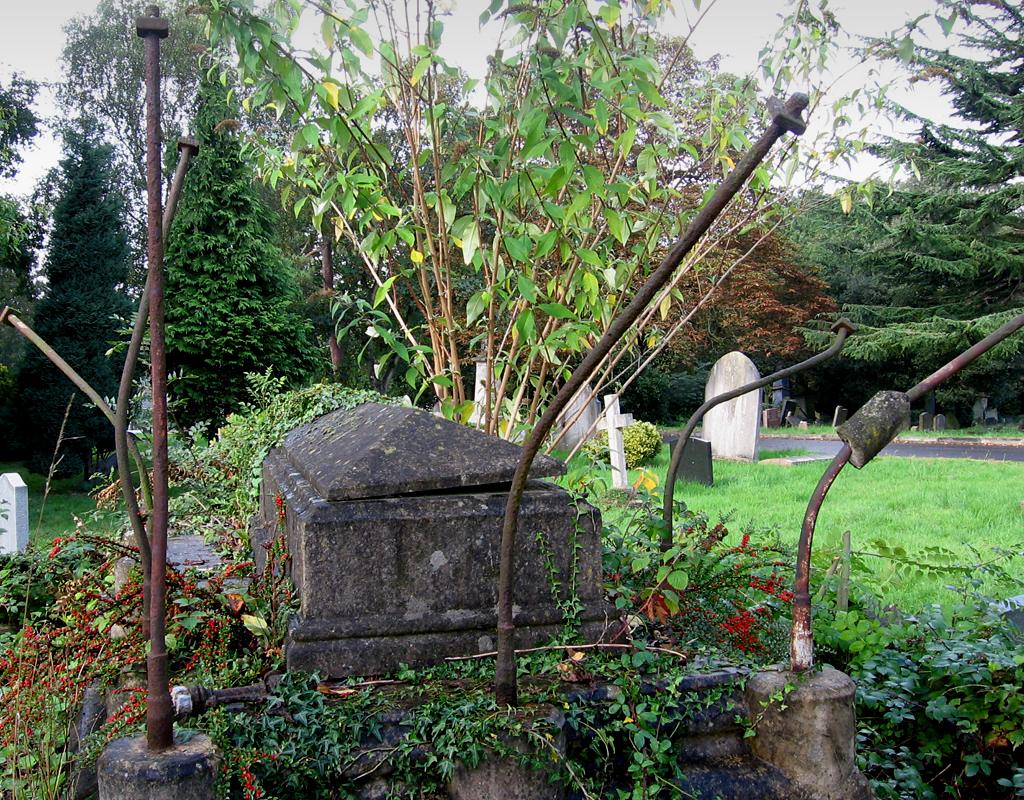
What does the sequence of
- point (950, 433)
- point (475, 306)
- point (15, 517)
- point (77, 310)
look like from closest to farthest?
1. point (475, 306)
2. point (15, 517)
3. point (77, 310)
4. point (950, 433)

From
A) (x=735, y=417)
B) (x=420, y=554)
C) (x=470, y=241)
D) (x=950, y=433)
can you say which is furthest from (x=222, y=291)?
(x=950, y=433)

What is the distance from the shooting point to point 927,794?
2631 millimetres

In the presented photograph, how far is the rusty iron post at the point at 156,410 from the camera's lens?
1.74m

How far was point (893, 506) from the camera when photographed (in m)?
8.21

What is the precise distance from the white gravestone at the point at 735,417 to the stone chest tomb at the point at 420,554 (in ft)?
34.6

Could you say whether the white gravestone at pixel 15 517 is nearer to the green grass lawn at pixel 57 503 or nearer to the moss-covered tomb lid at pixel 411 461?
the green grass lawn at pixel 57 503

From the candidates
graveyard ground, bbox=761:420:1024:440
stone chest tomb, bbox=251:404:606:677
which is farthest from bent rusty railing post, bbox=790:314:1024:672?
graveyard ground, bbox=761:420:1024:440

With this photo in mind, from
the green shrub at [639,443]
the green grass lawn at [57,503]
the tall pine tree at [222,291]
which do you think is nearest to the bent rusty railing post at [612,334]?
the green grass lawn at [57,503]

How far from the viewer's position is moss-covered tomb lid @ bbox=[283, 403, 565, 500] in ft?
7.68

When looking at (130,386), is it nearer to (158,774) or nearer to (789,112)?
(158,774)

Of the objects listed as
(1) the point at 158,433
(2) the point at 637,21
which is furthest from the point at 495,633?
(2) the point at 637,21

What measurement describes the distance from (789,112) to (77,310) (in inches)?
591

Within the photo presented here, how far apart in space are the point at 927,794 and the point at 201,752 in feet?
7.33

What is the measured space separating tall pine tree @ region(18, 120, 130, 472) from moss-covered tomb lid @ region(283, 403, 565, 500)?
13036 mm
